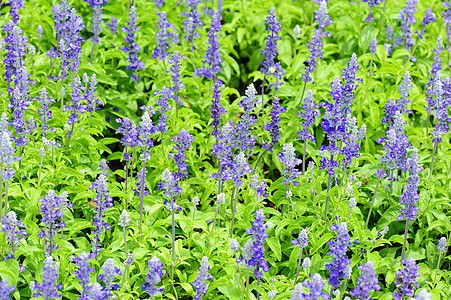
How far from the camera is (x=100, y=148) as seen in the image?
7.93 metres

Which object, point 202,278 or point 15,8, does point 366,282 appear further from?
point 15,8

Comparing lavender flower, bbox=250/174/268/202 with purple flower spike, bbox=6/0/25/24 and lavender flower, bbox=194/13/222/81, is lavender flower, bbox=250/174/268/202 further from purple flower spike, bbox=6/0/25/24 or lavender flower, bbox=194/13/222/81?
purple flower spike, bbox=6/0/25/24

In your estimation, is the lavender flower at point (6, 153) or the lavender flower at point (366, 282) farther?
the lavender flower at point (6, 153)

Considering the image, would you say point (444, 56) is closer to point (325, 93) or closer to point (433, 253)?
point (325, 93)

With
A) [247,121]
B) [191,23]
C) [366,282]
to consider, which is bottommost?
[366,282]

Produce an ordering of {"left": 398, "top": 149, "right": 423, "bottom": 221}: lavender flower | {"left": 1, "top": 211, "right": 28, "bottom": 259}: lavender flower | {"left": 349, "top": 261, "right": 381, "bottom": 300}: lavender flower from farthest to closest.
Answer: {"left": 398, "top": 149, "right": 423, "bottom": 221}: lavender flower, {"left": 1, "top": 211, "right": 28, "bottom": 259}: lavender flower, {"left": 349, "top": 261, "right": 381, "bottom": 300}: lavender flower

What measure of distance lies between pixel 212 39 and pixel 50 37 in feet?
9.46

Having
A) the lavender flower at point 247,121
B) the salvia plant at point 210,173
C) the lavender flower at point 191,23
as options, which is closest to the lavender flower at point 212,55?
the salvia plant at point 210,173

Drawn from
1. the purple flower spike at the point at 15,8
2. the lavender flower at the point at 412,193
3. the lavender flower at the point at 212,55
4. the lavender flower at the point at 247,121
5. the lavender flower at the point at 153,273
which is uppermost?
the purple flower spike at the point at 15,8

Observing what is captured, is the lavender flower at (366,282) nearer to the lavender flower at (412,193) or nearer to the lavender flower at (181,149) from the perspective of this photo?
the lavender flower at (412,193)

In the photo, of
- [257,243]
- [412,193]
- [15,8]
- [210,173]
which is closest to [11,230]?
[257,243]

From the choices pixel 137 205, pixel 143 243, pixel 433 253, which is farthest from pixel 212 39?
pixel 433 253

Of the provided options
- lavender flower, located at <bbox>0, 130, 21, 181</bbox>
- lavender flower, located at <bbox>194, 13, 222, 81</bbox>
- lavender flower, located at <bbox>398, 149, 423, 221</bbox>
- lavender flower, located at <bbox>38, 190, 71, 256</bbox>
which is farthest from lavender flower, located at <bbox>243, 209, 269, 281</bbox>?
lavender flower, located at <bbox>194, 13, 222, 81</bbox>

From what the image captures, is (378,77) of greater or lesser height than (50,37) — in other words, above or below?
below
